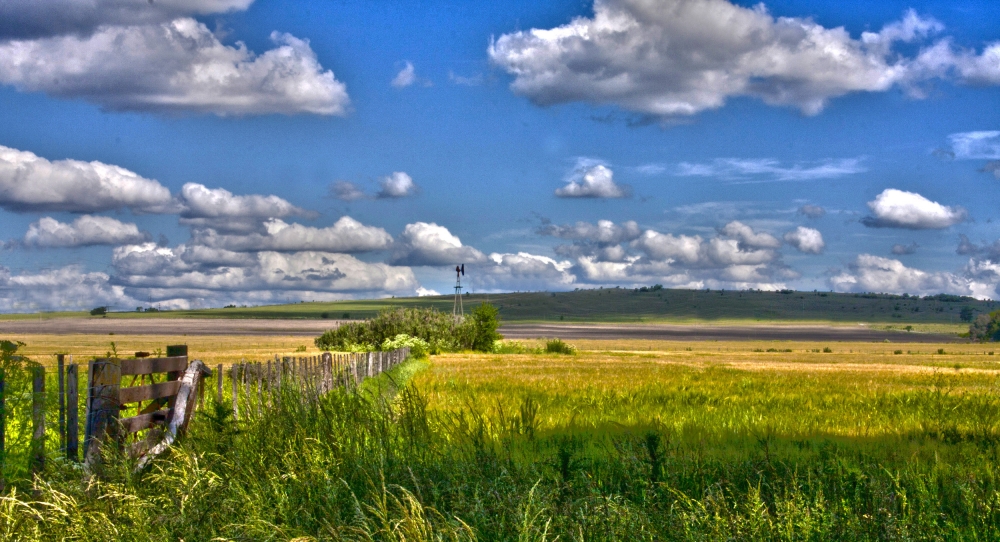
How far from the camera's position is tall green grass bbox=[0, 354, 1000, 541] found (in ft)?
19.2

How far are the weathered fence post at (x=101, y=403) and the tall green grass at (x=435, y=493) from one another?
1.17 feet

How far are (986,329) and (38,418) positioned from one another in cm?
17001

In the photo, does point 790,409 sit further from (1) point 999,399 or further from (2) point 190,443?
(2) point 190,443

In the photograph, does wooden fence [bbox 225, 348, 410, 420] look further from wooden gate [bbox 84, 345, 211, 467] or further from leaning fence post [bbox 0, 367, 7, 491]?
leaning fence post [bbox 0, 367, 7, 491]

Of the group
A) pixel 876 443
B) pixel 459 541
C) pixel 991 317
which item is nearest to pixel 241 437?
pixel 459 541

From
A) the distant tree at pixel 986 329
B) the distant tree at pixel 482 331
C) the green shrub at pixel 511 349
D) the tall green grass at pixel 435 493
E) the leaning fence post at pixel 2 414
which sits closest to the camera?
the tall green grass at pixel 435 493

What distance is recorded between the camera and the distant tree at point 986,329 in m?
147

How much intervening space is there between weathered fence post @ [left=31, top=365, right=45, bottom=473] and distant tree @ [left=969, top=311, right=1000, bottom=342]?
16427 cm

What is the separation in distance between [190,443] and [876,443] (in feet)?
31.7

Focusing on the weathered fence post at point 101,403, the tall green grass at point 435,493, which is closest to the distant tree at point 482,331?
the tall green grass at point 435,493

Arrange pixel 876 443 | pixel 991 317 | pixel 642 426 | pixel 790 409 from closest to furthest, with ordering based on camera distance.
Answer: pixel 876 443 → pixel 642 426 → pixel 790 409 → pixel 991 317

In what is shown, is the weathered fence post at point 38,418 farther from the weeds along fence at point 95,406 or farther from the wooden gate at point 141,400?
the wooden gate at point 141,400

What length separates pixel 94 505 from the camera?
6660 mm

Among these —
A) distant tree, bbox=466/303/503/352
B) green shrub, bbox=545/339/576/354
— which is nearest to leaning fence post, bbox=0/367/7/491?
distant tree, bbox=466/303/503/352
